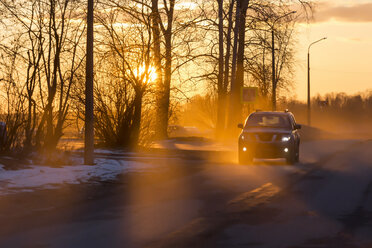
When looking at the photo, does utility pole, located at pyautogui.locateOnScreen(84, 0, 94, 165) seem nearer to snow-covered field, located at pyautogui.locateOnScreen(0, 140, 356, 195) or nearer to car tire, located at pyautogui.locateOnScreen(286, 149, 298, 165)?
snow-covered field, located at pyautogui.locateOnScreen(0, 140, 356, 195)

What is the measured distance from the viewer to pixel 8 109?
20.4 m

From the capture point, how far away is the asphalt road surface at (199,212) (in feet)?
29.4

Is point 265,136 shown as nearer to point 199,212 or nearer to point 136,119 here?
point 136,119

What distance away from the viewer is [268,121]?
24.8 meters

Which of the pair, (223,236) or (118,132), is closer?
(223,236)

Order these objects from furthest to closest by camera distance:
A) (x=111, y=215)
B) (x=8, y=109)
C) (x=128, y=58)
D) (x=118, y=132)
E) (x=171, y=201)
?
(x=118, y=132) → (x=128, y=58) → (x=8, y=109) → (x=171, y=201) → (x=111, y=215)

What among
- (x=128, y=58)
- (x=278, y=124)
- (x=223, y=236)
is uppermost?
(x=128, y=58)

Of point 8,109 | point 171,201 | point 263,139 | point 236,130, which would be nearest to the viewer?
point 171,201

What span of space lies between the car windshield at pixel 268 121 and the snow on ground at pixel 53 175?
189 inches

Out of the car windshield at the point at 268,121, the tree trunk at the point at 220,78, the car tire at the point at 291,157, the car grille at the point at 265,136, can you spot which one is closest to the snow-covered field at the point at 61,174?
the car grille at the point at 265,136

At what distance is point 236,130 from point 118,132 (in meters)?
14.9

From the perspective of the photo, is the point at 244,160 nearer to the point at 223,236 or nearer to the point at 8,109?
the point at 8,109

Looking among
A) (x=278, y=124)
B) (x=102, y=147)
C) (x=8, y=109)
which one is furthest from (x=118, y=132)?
(x=8, y=109)

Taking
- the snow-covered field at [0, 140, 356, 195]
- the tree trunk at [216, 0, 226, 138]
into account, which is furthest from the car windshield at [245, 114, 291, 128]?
the tree trunk at [216, 0, 226, 138]
